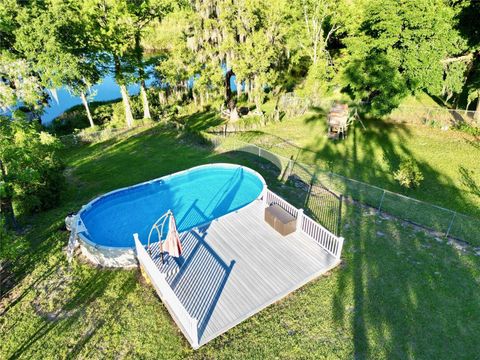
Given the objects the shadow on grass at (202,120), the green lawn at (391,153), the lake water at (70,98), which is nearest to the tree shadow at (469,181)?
the green lawn at (391,153)

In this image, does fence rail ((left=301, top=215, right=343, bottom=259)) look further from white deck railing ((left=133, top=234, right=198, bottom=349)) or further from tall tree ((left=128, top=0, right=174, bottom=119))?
tall tree ((left=128, top=0, right=174, bottom=119))

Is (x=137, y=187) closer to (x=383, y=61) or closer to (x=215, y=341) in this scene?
(x=215, y=341)

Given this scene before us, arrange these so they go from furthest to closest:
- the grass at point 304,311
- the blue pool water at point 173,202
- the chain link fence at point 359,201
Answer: the blue pool water at point 173,202
the chain link fence at point 359,201
the grass at point 304,311

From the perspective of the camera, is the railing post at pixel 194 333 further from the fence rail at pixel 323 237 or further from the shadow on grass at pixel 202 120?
the shadow on grass at pixel 202 120

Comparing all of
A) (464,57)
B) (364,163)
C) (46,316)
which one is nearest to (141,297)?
(46,316)

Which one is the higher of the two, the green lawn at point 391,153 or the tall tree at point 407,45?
the tall tree at point 407,45

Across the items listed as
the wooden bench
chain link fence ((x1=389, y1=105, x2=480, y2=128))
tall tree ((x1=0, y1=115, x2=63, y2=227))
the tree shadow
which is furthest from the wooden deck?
chain link fence ((x1=389, y1=105, x2=480, y2=128))
